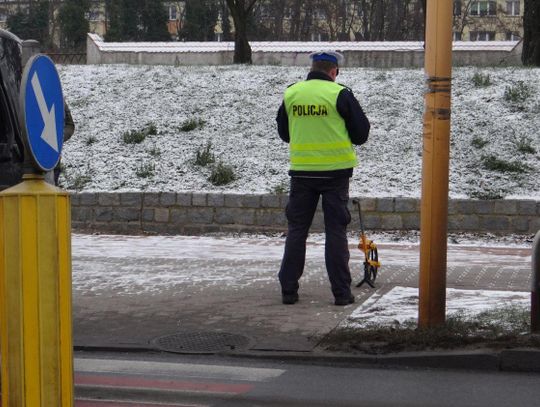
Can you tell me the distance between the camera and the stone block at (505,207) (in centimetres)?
1380

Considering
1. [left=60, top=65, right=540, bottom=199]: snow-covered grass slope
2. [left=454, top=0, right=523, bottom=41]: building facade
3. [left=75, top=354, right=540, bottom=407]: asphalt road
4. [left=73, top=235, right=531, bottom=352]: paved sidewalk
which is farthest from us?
[left=454, top=0, right=523, bottom=41]: building facade

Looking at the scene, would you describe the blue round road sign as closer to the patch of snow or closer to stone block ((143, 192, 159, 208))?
the patch of snow

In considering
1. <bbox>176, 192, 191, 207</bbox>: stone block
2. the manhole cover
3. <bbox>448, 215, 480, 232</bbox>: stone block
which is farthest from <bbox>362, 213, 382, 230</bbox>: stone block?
the manhole cover

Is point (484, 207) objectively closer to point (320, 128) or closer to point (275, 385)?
point (320, 128)

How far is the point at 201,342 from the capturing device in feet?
24.9

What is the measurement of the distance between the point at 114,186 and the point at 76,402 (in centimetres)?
951

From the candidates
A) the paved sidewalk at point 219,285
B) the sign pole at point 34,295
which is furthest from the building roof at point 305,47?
the sign pole at point 34,295

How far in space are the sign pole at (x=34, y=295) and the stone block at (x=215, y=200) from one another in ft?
33.2

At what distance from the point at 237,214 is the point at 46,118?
32.4ft

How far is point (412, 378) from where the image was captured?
263 inches

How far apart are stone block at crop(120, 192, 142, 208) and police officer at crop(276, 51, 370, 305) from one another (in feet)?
20.6

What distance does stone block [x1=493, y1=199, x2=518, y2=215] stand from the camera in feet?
45.3

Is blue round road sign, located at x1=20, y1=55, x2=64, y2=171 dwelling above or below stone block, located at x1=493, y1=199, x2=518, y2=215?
above

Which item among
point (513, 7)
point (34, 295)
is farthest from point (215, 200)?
point (513, 7)
